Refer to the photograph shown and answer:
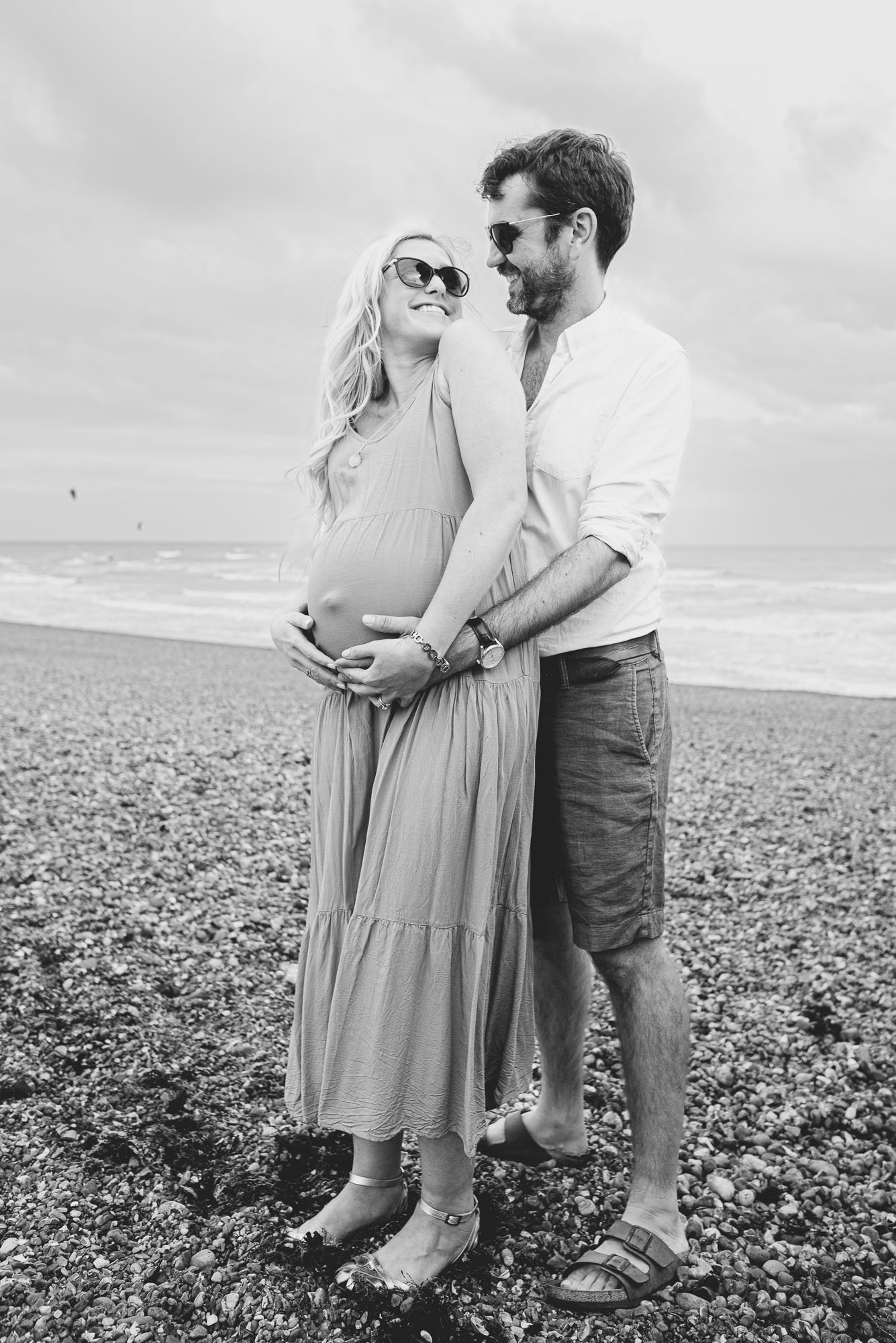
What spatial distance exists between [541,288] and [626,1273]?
2.61m

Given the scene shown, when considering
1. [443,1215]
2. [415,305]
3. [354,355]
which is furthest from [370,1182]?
[415,305]

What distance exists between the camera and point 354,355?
2.58 m

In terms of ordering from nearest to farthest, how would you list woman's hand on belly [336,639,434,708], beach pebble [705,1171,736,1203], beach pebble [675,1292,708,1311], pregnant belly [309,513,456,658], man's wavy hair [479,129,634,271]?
woman's hand on belly [336,639,434,708], pregnant belly [309,513,456,658], beach pebble [675,1292,708,1311], man's wavy hair [479,129,634,271], beach pebble [705,1171,736,1203]

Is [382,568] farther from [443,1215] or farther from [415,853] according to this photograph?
[443,1215]

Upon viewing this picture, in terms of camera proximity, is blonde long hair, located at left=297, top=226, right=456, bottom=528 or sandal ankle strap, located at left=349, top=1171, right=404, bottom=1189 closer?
blonde long hair, located at left=297, top=226, right=456, bottom=528

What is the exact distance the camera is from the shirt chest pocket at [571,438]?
2617 millimetres

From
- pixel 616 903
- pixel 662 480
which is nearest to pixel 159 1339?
pixel 616 903

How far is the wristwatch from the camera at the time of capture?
7.91 feet

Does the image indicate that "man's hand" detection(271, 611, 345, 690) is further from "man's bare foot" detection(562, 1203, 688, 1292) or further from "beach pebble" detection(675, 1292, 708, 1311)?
"beach pebble" detection(675, 1292, 708, 1311)

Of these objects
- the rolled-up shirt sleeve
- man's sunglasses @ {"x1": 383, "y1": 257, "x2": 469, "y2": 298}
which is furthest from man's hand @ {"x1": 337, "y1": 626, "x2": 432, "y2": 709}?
man's sunglasses @ {"x1": 383, "y1": 257, "x2": 469, "y2": 298}

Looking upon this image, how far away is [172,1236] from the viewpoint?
2619 millimetres

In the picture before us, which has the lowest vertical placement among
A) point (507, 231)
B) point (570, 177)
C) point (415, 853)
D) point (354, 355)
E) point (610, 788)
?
point (415, 853)

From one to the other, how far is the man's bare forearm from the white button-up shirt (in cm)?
5

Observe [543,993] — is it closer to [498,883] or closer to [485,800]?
[498,883]
